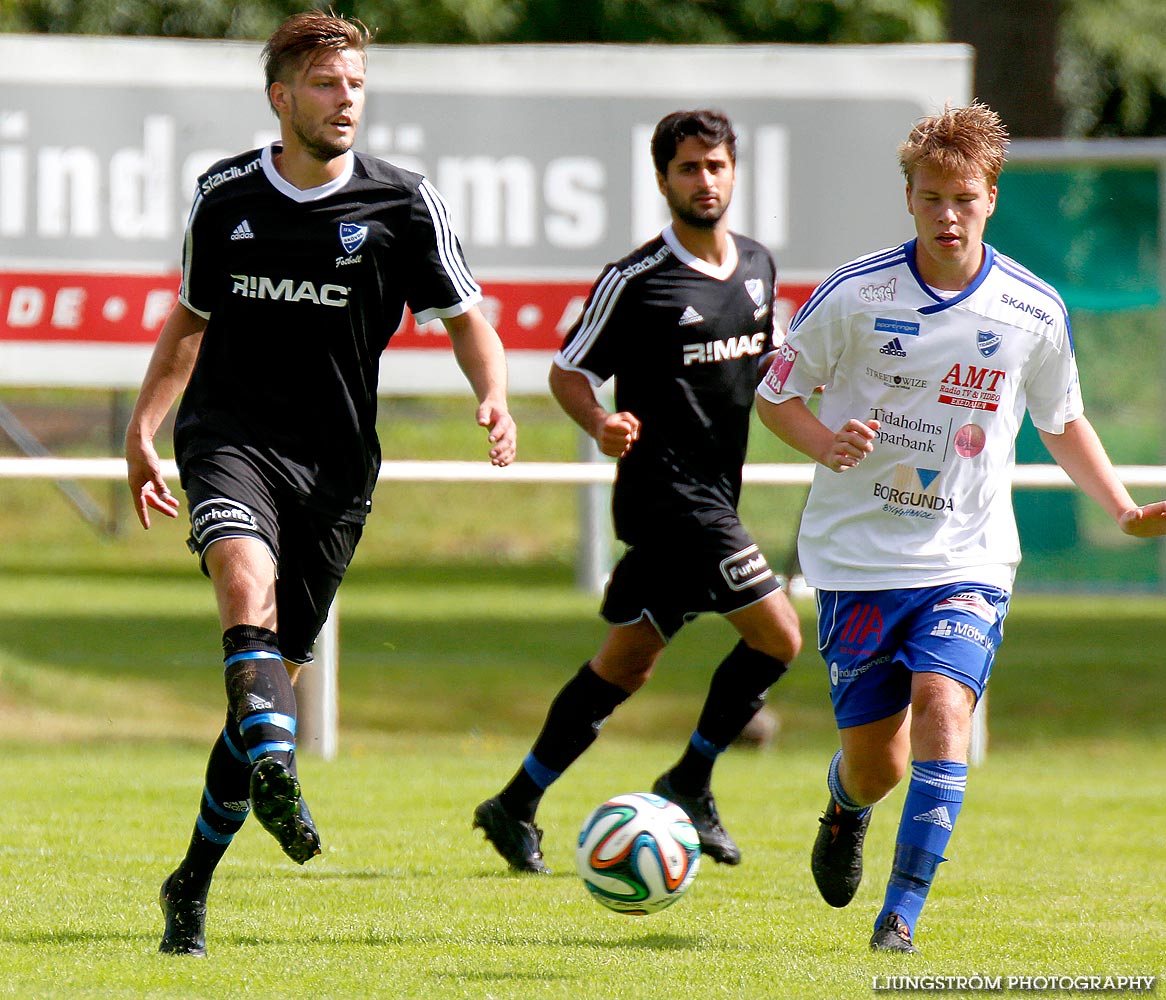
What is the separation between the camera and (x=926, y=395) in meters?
4.74

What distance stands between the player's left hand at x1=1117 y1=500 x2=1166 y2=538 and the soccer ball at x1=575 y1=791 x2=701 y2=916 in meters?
1.44

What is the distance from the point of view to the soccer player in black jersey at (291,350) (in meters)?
4.59

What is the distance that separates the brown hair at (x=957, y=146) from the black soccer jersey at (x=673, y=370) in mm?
1656

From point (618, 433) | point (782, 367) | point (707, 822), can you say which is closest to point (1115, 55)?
point (707, 822)

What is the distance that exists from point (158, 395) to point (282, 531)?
21.3 inches

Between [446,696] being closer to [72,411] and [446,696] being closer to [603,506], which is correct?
[603,506]

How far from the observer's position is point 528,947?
15.6 feet

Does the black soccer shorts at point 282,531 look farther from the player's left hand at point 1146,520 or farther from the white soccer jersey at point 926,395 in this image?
the player's left hand at point 1146,520

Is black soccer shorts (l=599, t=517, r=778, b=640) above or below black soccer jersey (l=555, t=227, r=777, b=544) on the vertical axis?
below

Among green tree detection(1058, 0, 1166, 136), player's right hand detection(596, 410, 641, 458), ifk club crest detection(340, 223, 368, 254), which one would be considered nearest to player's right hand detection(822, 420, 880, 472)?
player's right hand detection(596, 410, 641, 458)

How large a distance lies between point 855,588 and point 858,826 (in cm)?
81

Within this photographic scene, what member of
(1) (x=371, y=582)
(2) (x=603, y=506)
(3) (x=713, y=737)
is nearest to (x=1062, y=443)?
(3) (x=713, y=737)

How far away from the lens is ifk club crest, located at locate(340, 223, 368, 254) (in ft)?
15.5

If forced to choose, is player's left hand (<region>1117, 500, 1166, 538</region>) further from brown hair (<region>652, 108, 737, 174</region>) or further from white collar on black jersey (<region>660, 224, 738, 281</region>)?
brown hair (<region>652, 108, 737, 174</region>)
